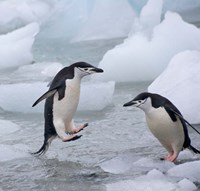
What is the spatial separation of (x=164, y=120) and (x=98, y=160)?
16.8 inches

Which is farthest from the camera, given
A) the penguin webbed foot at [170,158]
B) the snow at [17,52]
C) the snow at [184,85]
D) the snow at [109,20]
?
the snow at [109,20]

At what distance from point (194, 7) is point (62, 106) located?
647cm

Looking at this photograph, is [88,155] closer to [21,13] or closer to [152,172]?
[152,172]

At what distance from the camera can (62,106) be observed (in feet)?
11.4

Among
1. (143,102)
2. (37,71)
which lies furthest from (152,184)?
(37,71)

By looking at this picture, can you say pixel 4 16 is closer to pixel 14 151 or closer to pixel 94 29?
pixel 94 29

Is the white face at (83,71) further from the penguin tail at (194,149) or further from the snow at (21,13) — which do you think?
the snow at (21,13)

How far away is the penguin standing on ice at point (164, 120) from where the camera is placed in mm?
3125

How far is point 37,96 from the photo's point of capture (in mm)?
4816

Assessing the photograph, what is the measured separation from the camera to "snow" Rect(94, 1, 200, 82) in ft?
18.4

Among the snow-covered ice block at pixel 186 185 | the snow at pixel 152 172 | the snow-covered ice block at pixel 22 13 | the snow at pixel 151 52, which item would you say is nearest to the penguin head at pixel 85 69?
the snow at pixel 152 172

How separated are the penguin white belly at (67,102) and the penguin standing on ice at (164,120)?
0.46 m

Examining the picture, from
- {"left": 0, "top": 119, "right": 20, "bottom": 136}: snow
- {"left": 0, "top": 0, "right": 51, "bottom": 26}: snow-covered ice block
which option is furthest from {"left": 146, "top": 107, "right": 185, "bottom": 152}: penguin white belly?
{"left": 0, "top": 0, "right": 51, "bottom": 26}: snow-covered ice block

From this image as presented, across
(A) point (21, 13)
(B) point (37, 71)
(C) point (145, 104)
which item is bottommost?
(A) point (21, 13)
